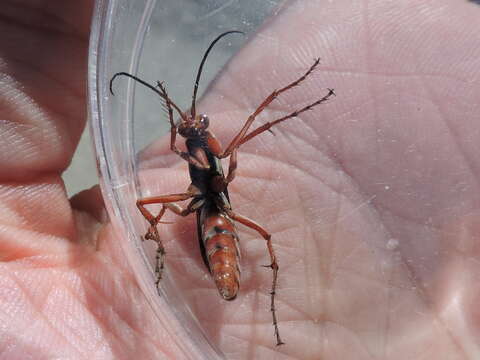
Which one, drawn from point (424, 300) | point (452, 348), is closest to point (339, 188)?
point (424, 300)

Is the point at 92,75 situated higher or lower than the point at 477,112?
higher

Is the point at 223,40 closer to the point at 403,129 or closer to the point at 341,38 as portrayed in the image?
the point at 341,38

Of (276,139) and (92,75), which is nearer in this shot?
(92,75)

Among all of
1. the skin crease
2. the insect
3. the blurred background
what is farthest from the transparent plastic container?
the insect

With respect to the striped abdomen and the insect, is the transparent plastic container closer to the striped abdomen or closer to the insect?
the insect

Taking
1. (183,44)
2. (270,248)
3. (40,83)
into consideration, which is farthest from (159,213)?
(183,44)

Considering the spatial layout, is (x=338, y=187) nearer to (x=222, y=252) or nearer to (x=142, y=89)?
(x=222, y=252)
